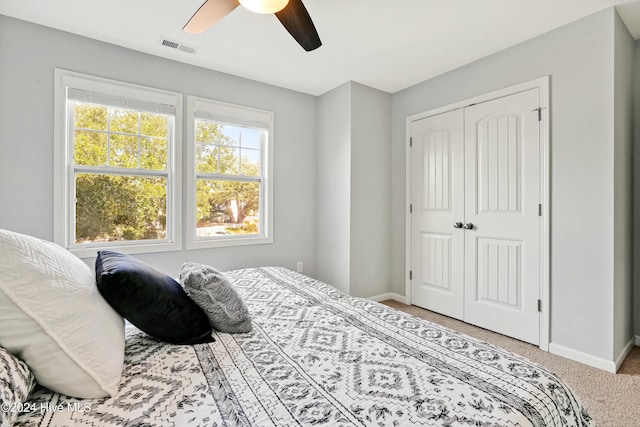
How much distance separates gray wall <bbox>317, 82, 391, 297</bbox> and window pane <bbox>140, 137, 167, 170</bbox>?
1781mm

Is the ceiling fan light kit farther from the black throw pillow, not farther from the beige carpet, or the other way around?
the beige carpet

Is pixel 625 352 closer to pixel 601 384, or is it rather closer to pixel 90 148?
pixel 601 384

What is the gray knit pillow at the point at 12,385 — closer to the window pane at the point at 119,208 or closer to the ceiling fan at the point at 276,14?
the ceiling fan at the point at 276,14

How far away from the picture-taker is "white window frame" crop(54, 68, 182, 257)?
246 cm

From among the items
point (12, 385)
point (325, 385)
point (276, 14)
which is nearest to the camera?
point (12, 385)

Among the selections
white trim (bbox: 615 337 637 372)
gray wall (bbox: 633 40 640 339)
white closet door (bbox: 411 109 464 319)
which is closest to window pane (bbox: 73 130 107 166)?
white closet door (bbox: 411 109 464 319)

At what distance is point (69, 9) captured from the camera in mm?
2209

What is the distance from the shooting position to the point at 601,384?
2.01 meters

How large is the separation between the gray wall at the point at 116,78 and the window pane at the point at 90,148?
184mm

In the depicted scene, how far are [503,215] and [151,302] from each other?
9.23ft

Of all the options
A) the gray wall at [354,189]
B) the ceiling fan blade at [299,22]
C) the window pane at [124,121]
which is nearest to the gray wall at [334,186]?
the gray wall at [354,189]

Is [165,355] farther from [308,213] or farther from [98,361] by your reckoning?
[308,213]

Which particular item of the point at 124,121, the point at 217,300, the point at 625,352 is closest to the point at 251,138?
the point at 124,121

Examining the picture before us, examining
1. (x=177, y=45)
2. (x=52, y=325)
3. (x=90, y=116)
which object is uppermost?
(x=177, y=45)
